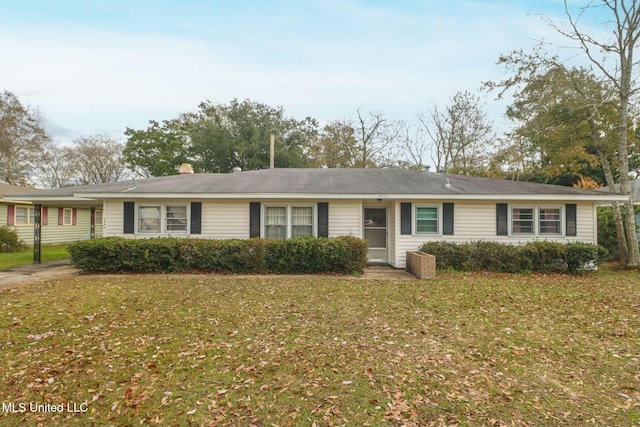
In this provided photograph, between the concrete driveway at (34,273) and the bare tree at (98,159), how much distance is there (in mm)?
20906

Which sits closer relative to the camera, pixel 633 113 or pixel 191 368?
pixel 191 368

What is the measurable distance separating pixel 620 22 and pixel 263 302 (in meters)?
13.9

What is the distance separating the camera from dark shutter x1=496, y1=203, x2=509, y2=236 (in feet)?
32.4

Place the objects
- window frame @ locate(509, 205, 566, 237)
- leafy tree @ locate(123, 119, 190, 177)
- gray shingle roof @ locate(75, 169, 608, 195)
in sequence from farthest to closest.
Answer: leafy tree @ locate(123, 119, 190, 177) < window frame @ locate(509, 205, 566, 237) < gray shingle roof @ locate(75, 169, 608, 195)

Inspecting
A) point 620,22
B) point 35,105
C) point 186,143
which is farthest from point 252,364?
point 35,105

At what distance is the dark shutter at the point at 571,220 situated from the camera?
9.80 meters

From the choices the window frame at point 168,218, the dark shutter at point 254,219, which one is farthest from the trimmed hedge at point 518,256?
the window frame at point 168,218

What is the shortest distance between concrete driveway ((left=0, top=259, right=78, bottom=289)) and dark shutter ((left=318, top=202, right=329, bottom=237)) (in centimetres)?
757

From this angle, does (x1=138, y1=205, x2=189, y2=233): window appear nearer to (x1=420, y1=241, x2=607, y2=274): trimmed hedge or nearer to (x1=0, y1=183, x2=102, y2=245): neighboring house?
(x1=0, y1=183, x2=102, y2=245): neighboring house

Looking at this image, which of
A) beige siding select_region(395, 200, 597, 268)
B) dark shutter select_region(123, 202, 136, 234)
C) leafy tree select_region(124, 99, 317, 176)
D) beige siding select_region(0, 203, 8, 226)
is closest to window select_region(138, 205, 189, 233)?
dark shutter select_region(123, 202, 136, 234)

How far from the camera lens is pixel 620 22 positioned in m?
9.69

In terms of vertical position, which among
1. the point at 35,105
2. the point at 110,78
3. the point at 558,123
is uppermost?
the point at 35,105

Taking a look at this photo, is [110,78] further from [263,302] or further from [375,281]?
[375,281]

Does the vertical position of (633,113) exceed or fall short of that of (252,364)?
it exceeds it
